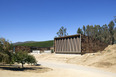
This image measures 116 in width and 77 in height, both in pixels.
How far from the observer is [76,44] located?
2759cm

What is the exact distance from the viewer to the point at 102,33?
214 ft

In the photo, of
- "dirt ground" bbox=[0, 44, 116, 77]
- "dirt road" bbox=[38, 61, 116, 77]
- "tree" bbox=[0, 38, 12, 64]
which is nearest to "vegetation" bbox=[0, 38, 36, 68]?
"tree" bbox=[0, 38, 12, 64]

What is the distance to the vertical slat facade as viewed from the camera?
89.7 feet

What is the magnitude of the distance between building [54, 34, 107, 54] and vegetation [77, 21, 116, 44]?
31.9 metres

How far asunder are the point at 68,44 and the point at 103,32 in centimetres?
4213

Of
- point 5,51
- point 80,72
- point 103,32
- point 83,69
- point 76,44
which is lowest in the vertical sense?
point 83,69

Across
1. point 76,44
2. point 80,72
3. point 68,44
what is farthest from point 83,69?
point 68,44

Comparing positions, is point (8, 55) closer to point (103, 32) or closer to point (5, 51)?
point (5, 51)

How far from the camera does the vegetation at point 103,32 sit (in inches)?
2431

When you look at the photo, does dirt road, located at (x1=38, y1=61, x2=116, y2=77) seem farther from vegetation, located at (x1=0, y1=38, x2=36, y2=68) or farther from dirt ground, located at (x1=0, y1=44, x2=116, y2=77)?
vegetation, located at (x1=0, y1=38, x2=36, y2=68)

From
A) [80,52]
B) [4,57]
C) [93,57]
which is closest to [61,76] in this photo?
[4,57]

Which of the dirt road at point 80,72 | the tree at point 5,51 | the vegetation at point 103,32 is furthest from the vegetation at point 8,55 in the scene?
the vegetation at point 103,32

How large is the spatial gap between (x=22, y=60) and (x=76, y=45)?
15.0 meters

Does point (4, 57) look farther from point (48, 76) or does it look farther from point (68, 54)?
point (68, 54)
